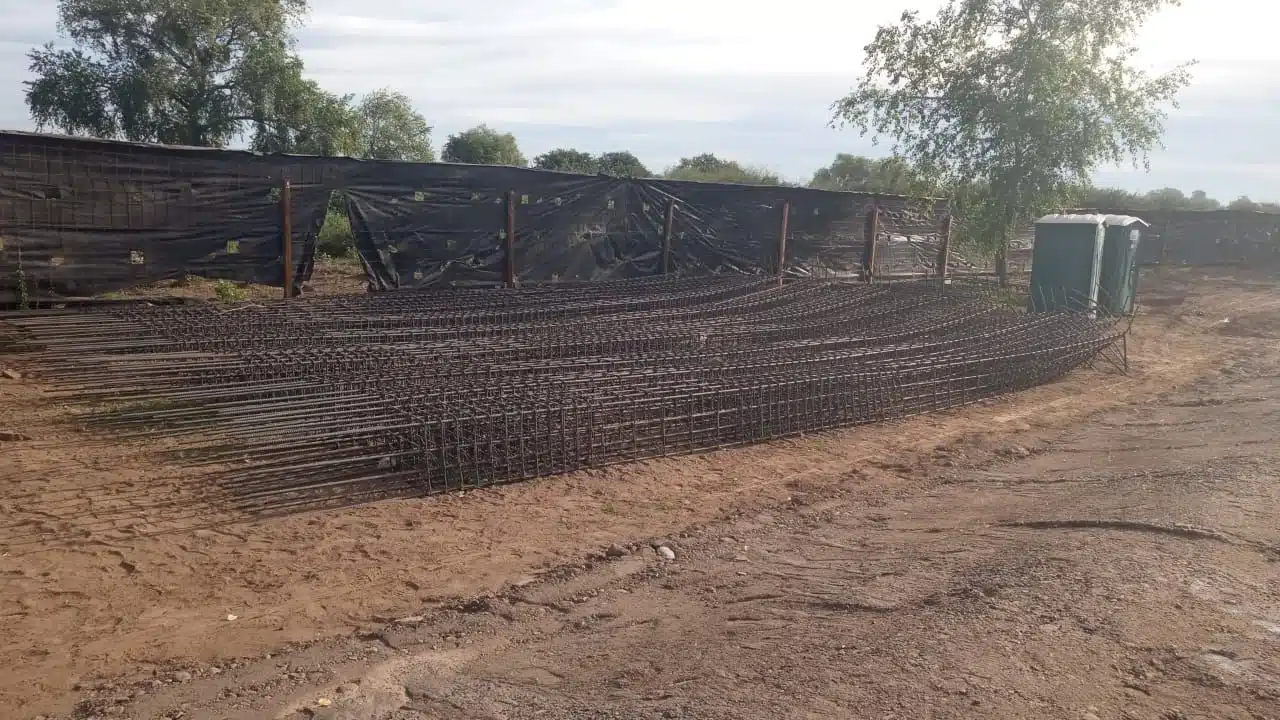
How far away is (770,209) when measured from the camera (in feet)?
50.7

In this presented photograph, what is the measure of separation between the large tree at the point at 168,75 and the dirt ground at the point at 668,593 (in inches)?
649

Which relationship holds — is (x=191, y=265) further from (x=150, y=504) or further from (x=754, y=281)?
(x=754, y=281)

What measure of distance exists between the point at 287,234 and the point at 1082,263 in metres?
10.5

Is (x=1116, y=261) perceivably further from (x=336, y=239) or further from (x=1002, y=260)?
(x=336, y=239)

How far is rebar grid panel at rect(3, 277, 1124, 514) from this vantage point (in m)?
5.54

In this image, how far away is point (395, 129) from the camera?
99.1 feet

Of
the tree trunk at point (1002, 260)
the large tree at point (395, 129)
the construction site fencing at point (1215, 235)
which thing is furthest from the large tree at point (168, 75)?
the construction site fencing at point (1215, 235)

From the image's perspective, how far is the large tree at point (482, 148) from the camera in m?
38.2

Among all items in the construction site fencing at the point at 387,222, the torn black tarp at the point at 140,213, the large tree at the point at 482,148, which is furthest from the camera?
the large tree at the point at 482,148

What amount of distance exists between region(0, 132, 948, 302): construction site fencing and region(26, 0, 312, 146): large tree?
11531 millimetres

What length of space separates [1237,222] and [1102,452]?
82.3 ft

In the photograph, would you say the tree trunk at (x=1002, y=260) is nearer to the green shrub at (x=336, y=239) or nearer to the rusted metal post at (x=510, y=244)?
the rusted metal post at (x=510, y=244)

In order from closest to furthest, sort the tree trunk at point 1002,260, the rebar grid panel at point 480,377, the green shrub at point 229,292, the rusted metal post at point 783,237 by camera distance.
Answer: the rebar grid panel at point 480,377
the green shrub at point 229,292
the rusted metal post at point 783,237
the tree trunk at point 1002,260

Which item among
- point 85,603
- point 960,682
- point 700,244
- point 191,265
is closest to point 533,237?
point 700,244
